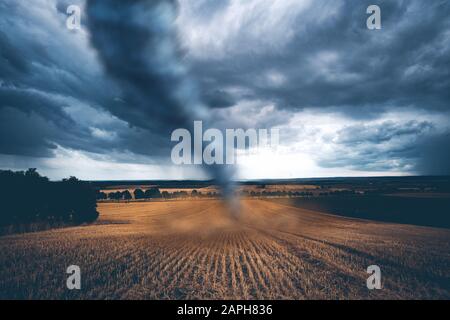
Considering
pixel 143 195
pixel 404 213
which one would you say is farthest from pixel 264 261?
pixel 143 195

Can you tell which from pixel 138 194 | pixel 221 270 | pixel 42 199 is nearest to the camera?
pixel 221 270

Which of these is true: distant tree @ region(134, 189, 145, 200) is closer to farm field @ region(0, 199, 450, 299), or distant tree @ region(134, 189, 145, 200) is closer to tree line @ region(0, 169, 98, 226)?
tree line @ region(0, 169, 98, 226)

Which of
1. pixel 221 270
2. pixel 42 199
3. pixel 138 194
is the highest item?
pixel 42 199

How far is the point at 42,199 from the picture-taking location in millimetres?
34469

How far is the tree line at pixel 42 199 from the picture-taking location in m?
30.9

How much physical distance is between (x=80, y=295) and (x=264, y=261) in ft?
35.4

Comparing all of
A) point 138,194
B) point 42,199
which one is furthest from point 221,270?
point 138,194

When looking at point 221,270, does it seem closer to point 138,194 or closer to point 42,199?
point 42,199

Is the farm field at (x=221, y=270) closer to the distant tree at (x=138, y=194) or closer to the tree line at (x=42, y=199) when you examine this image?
the tree line at (x=42, y=199)

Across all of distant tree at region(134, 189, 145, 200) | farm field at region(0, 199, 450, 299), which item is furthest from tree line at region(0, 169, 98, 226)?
distant tree at region(134, 189, 145, 200)

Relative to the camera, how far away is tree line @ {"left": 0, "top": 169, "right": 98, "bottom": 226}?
3089 cm

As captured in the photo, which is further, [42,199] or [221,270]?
[42,199]

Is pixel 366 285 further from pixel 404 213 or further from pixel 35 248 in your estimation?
pixel 404 213

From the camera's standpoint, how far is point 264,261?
15203 mm
